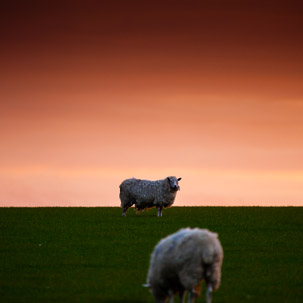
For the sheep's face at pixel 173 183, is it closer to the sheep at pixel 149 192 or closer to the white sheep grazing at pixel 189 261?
the sheep at pixel 149 192

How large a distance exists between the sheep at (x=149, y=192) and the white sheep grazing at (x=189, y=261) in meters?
20.5

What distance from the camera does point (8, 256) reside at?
76.1 feet

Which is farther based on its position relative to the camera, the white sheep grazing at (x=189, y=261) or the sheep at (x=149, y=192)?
the sheep at (x=149, y=192)

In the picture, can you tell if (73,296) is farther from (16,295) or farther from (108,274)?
(108,274)

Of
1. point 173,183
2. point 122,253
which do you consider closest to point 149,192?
point 173,183

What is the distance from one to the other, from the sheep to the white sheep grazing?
20469 millimetres

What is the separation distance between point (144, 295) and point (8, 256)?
8040 mm

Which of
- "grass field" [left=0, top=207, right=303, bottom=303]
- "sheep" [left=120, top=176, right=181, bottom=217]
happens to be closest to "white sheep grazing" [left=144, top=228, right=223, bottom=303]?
"grass field" [left=0, top=207, right=303, bottom=303]

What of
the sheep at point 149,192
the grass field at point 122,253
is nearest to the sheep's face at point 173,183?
the sheep at point 149,192

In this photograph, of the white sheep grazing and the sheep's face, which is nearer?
the white sheep grazing

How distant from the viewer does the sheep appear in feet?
114

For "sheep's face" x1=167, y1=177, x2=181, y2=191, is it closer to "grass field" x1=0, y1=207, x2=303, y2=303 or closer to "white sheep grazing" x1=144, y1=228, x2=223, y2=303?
"grass field" x1=0, y1=207, x2=303, y2=303

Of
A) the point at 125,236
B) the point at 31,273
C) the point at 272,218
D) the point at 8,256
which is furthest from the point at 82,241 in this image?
the point at 272,218

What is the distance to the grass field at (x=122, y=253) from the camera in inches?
676
